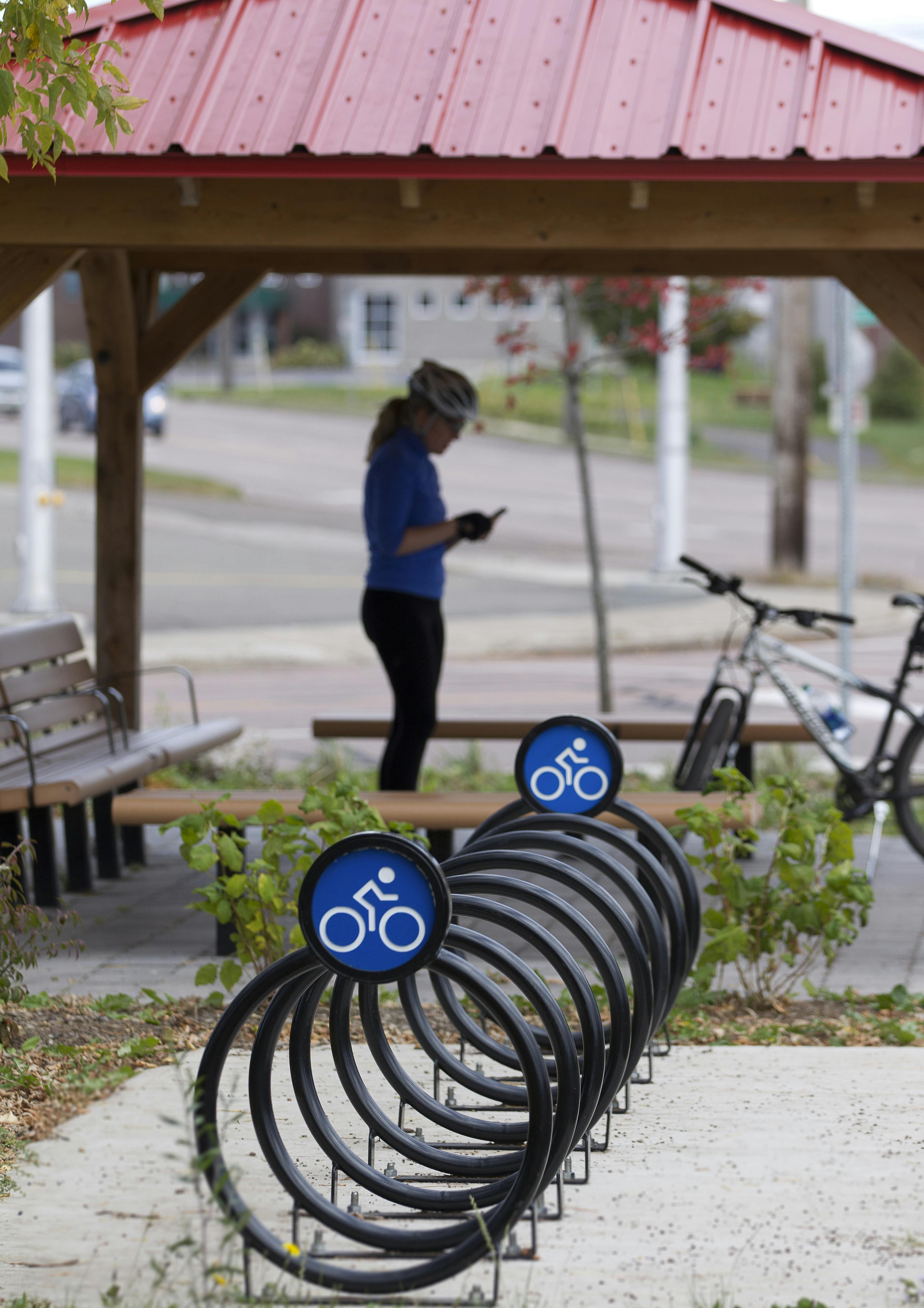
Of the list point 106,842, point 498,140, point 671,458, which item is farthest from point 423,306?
point 498,140

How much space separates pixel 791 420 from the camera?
67.8ft

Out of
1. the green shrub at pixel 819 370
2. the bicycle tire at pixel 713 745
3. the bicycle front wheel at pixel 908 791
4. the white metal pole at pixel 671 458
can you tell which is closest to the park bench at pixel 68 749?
the bicycle tire at pixel 713 745

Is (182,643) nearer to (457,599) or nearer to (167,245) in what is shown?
(457,599)

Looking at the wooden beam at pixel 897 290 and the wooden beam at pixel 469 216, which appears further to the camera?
the wooden beam at pixel 897 290

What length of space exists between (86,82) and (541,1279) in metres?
2.60

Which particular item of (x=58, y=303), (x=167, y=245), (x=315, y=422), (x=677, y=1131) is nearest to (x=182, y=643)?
(x=167, y=245)

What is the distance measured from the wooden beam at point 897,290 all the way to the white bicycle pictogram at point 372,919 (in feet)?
11.4

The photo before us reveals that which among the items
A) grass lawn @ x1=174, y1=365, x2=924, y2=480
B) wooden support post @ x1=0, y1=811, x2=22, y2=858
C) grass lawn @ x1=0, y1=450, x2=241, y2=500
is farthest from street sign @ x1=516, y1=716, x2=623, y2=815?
grass lawn @ x1=174, y1=365, x2=924, y2=480

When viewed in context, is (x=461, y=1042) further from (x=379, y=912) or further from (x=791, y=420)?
(x=791, y=420)

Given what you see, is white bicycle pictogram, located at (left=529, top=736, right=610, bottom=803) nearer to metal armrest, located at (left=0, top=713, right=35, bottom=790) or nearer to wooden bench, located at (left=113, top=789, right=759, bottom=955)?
wooden bench, located at (left=113, top=789, right=759, bottom=955)

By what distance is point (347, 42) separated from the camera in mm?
5469

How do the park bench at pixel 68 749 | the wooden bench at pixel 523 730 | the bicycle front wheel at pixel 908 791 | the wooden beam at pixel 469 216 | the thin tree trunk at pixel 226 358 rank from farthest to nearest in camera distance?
the thin tree trunk at pixel 226 358 → the wooden bench at pixel 523 730 → the bicycle front wheel at pixel 908 791 → the park bench at pixel 68 749 → the wooden beam at pixel 469 216

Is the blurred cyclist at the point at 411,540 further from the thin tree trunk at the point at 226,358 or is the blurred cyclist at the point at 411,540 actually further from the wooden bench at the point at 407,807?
the thin tree trunk at the point at 226,358

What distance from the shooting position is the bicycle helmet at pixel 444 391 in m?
6.25
